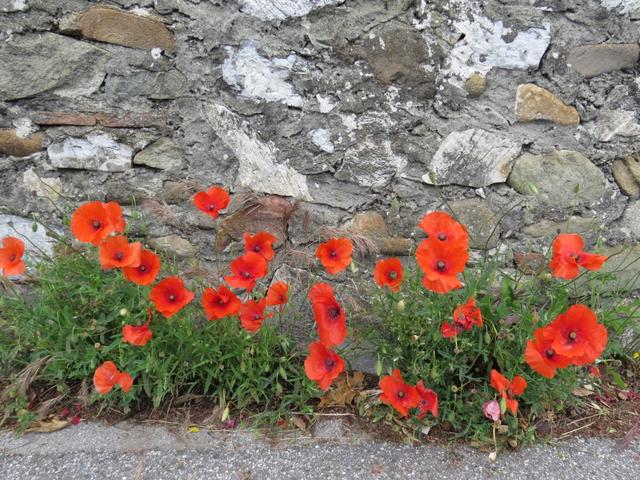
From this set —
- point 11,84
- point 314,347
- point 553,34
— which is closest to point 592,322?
point 314,347

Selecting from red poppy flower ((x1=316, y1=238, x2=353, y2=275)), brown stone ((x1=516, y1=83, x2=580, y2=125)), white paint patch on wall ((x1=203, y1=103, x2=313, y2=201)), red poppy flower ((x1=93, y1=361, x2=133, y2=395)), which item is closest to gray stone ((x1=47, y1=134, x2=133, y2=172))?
white paint patch on wall ((x1=203, y1=103, x2=313, y2=201))

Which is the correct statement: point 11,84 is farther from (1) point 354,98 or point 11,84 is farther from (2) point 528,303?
(2) point 528,303

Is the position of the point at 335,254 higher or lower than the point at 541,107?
lower

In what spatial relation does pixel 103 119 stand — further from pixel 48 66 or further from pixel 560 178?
pixel 560 178

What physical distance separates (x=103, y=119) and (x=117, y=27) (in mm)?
394

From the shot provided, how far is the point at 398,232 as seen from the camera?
7.75 feet

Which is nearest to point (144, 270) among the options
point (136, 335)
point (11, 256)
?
point (136, 335)

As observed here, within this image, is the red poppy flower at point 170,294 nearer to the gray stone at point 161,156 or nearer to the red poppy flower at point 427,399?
the gray stone at point 161,156

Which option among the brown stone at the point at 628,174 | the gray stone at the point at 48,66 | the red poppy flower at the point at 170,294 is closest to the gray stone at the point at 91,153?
the gray stone at the point at 48,66

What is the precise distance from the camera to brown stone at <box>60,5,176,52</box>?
2.07 metres

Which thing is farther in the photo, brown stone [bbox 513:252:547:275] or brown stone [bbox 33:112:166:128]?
brown stone [bbox 513:252:547:275]

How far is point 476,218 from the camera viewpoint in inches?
91.3

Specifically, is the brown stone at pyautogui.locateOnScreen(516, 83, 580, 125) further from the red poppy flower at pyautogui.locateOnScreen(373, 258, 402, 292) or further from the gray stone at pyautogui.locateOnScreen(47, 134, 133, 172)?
the gray stone at pyautogui.locateOnScreen(47, 134, 133, 172)

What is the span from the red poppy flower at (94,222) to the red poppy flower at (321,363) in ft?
2.74
